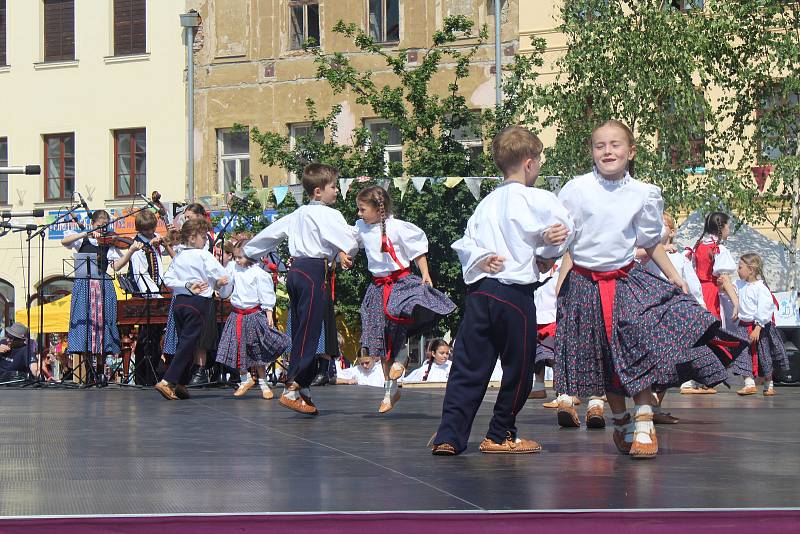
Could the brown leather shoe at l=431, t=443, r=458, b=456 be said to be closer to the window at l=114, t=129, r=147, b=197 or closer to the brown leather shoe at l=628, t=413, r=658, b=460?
the brown leather shoe at l=628, t=413, r=658, b=460

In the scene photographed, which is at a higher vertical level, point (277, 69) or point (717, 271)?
point (277, 69)

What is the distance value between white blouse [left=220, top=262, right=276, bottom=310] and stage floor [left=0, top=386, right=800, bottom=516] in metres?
4.10

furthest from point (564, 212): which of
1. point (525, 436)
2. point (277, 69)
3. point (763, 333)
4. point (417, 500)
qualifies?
point (277, 69)

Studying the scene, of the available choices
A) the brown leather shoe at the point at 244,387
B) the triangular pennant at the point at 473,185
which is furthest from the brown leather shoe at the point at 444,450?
the triangular pennant at the point at 473,185

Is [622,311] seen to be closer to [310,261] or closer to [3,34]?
[310,261]

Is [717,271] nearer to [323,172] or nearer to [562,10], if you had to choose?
[323,172]

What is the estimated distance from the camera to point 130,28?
36906mm

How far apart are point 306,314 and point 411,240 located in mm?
981

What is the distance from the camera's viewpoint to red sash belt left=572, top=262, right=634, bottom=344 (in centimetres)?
788

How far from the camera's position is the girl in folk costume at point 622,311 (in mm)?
7762

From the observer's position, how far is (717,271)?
54.1 ft

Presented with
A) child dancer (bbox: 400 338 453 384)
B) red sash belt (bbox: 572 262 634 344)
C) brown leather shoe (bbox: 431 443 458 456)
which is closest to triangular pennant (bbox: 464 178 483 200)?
child dancer (bbox: 400 338 453 384)

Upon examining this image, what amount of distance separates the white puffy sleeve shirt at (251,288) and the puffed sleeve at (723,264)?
470 cm

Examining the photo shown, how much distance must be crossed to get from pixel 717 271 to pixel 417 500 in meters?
11.4
